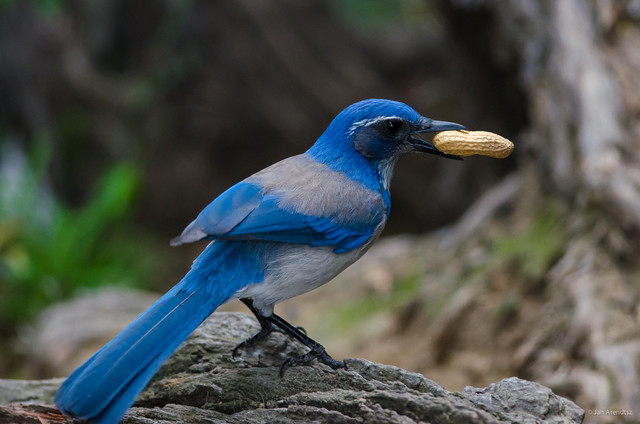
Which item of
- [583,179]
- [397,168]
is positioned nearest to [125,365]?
[583,179]

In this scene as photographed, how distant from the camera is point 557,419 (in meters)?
3.00

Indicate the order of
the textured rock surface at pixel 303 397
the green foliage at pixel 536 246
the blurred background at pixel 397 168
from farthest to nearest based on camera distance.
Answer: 1. the green foliage at pixel 536 246
2. the blurred background at pixel 397 168
3. the textured rock surface at pixel 303 397

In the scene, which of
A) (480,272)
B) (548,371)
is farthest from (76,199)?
(548,371)

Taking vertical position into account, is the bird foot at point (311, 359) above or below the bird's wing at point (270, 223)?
below

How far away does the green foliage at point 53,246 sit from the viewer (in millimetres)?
8180

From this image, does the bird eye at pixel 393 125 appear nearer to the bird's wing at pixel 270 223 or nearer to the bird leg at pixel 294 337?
the bird's wing at pixel 270 223

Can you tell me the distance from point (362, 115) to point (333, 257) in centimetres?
73

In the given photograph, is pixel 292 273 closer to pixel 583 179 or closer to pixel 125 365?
pixel 125 365

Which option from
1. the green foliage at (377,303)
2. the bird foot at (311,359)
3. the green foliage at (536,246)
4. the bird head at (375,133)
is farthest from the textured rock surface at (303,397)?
the green foliage at (377,303)

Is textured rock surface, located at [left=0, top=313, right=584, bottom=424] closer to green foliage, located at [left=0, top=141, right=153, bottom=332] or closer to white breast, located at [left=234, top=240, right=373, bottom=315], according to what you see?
white breast, located at [left=234, top=240, right=373, bottom=315]

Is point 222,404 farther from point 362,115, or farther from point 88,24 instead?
point 88,24

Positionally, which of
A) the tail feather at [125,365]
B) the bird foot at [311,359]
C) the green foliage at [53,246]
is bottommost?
the tail feather at [125,365]

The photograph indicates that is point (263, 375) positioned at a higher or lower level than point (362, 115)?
lower

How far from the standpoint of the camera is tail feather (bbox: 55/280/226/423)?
2.65 metres
